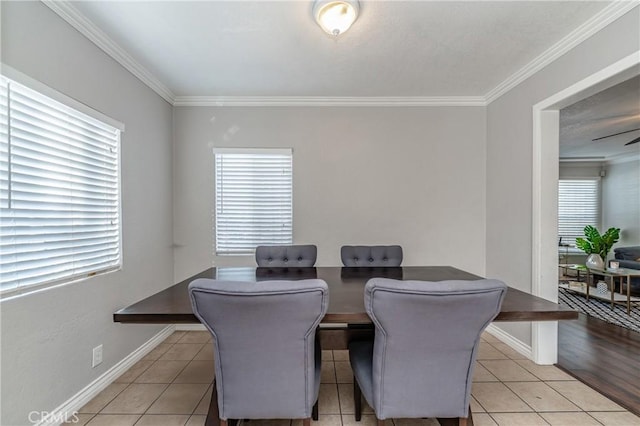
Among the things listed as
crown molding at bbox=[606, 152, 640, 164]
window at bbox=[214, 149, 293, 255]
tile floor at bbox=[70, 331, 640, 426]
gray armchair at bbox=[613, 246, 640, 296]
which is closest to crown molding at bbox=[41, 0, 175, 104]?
window at bbox=[214, 149, 293, 255]

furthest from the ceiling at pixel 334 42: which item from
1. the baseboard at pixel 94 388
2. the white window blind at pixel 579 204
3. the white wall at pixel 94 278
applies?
the white window blind at pixel 579 204

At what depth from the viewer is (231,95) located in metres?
3.17

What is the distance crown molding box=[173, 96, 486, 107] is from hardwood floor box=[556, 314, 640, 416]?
105 inches

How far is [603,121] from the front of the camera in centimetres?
380

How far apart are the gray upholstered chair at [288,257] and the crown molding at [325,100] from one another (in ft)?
5.63

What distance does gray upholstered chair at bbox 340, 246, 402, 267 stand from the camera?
8.26 feet

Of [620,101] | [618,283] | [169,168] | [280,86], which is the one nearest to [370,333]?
[280,86]

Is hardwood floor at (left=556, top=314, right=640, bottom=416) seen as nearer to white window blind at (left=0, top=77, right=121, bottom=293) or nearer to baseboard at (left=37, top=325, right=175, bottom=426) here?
baseboard at (left=37, top=325, right=175, bottom=426)

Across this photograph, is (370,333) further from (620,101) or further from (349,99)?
(620,101)

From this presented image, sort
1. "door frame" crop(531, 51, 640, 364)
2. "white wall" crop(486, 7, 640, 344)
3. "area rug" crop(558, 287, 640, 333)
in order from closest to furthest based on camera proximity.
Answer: "white wall" crop(486, 7, 640, 344) → "door frame" crop(531, 51, 640, 364) → "area rug" crop(558, 287, 640, 333)

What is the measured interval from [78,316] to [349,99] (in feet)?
10.00

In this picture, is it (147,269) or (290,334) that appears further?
(147,269)

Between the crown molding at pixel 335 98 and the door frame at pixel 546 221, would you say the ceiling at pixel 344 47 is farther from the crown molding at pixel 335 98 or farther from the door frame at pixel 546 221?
the door frame at pixel 546 221

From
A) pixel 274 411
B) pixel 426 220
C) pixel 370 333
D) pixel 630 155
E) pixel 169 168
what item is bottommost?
pixel 274 411
